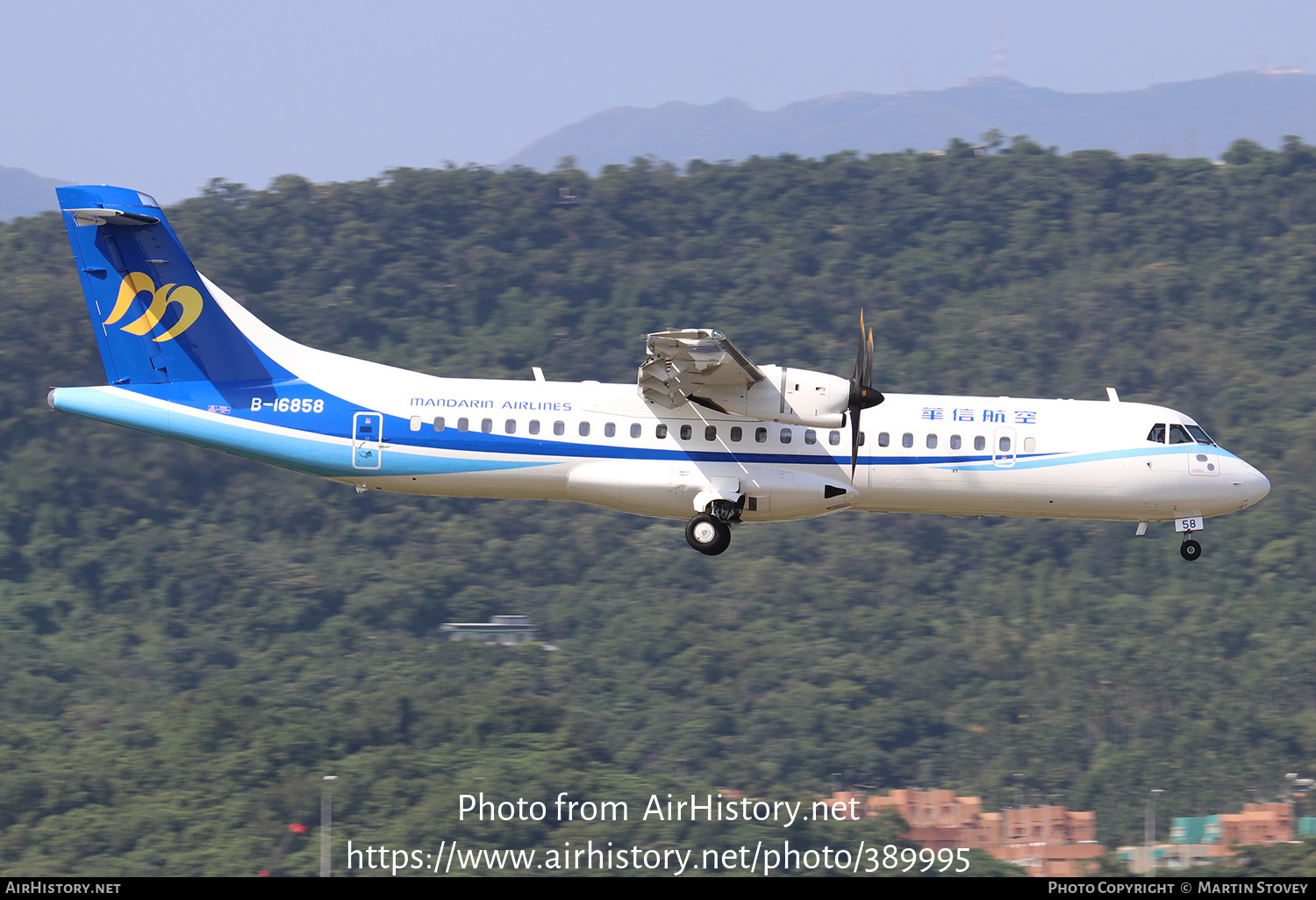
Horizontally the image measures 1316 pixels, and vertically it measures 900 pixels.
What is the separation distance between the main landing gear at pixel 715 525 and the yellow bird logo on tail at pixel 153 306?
10321 mm

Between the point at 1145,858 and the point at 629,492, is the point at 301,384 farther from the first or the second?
the point at 1145,858

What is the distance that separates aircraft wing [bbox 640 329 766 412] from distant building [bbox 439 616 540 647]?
5414 cm

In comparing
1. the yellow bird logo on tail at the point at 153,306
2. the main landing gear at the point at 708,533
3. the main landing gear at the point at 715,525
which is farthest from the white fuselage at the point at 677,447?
the yellow bird logo on tail at the point at 153,306

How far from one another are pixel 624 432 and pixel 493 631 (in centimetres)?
5479

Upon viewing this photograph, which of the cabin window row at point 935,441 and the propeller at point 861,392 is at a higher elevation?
the propeller at point 861,392

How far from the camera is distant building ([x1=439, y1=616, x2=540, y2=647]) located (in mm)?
79000

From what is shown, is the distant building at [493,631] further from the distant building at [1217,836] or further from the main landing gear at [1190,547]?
the main landing gear at [1190,547]

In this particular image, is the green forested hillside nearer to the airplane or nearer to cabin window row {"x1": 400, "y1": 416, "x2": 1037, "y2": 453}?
the airplane

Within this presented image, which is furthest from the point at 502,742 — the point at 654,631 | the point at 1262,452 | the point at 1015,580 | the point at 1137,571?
the point at 1262,452

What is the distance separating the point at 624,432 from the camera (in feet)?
86.8

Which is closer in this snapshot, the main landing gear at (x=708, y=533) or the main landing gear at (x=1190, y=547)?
the main landing gear at (x=708, y=533)

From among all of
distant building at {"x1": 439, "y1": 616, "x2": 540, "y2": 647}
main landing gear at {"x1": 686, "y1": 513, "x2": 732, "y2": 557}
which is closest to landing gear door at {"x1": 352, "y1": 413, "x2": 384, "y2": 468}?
main landing gear at {"x1": 686, "y1": 513, "x2": 732, "y2": 557}

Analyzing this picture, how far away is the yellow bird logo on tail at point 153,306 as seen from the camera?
2781 cm

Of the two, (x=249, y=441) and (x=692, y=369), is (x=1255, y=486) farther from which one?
(x=249, y=441)
